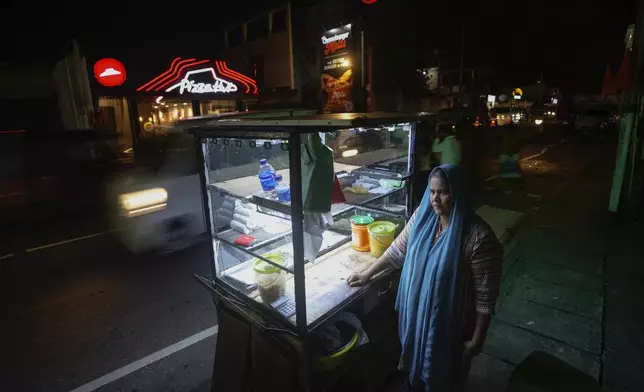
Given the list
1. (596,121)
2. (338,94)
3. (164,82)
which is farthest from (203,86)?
(596,121)

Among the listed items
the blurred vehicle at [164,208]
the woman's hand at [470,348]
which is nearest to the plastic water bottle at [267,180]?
the woman's hand at [470,348]

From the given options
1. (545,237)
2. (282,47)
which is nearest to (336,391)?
(545,237)

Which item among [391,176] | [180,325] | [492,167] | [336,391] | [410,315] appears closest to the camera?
[410,315]

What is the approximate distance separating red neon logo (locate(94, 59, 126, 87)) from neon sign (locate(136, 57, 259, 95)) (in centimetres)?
62

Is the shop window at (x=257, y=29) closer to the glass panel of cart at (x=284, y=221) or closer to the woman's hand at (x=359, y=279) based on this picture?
the glass panel of cart at (x=284, y=221)

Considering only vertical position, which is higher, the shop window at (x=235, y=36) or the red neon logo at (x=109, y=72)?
the shop window at (x=235, y=36)

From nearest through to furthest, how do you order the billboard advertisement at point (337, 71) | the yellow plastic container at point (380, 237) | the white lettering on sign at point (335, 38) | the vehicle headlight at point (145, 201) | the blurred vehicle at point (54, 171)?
the yellow plastic container at point (380, 237), the vehicle headlight at point (145, 201), the blurred vehicle at point (54, 171), the white lettering on sign at point (335, 38), the billboard advertisement at point (337, 71)

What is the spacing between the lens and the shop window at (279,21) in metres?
18.0

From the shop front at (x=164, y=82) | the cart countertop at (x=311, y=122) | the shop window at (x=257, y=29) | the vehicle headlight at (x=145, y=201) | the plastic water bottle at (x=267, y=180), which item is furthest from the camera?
the shop window at (x=257, y=29)

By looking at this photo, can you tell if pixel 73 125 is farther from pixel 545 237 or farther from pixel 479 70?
pixel 479 70

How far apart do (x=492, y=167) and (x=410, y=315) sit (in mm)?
13316

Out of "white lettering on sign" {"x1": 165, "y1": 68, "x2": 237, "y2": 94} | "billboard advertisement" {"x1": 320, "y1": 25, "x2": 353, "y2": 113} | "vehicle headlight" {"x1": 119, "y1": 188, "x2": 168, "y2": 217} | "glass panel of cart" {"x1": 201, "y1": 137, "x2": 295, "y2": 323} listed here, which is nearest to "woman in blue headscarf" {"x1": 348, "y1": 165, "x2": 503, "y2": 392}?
"glass panel of cart" {"x1": 201, "y1": 137, "x2": 295, "y2": 323}

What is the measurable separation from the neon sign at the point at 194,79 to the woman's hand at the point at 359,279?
37.0ft

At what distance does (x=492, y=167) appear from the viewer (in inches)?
550
